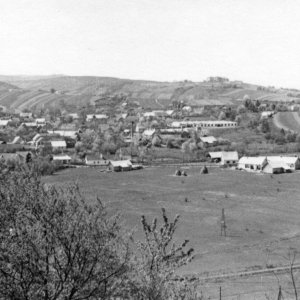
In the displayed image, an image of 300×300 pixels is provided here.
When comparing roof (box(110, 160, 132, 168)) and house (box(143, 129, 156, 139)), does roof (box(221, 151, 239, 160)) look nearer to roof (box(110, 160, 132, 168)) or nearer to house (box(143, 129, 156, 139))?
roof (box(110, 160, 132, 168))

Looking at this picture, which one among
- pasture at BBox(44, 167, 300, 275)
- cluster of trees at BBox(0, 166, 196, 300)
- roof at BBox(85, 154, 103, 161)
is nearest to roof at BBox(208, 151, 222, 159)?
pasture at BBox(44, 167, 300, 275)

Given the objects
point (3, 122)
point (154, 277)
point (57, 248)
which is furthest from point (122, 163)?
point (3, 122)

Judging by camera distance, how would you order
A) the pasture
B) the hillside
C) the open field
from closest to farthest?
the pasture → the open field → the hillside

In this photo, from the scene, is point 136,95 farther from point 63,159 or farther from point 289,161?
point 289,161

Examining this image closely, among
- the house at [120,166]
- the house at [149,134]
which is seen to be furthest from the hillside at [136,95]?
the house at [120,166]

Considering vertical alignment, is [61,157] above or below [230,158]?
below

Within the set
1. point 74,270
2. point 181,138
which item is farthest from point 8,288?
point 181,138

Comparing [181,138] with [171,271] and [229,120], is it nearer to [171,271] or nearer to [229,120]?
[229,120]
